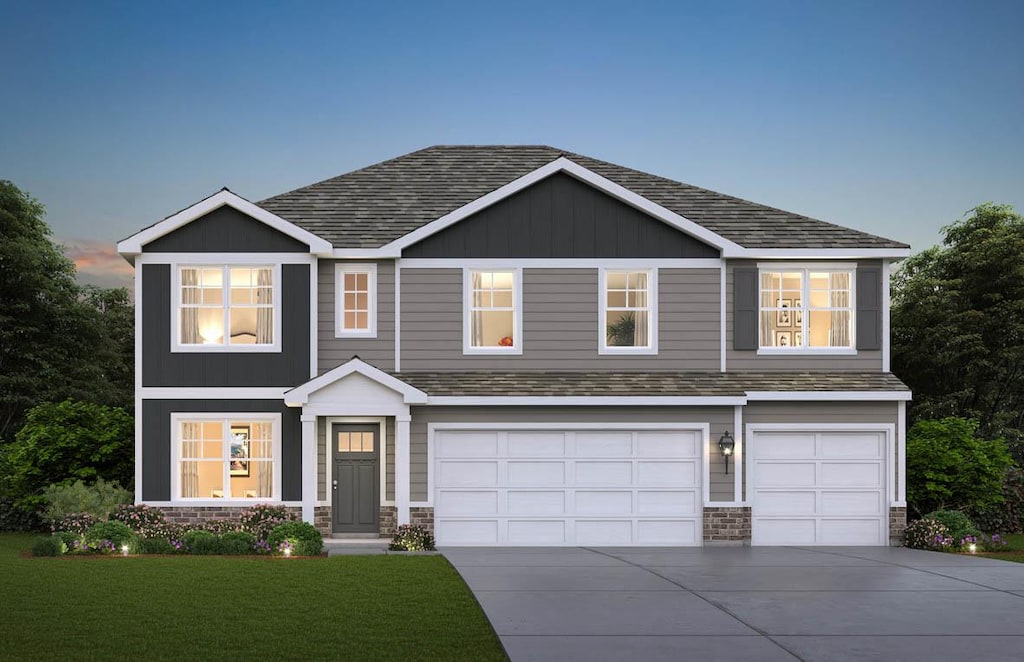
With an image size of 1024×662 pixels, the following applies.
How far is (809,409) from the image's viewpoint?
66.0ft

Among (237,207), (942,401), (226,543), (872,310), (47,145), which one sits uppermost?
(47,145)

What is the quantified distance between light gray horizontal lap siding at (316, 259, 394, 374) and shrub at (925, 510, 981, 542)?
36.3 ft

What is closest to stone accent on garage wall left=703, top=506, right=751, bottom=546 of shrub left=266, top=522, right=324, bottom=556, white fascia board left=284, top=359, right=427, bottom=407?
white fascia board left=284, top=359, right=427, bottom=407

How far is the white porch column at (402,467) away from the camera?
19.3 meters

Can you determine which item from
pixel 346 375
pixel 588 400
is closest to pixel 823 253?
pixel 588 400

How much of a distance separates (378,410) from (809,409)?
8442 millimetres

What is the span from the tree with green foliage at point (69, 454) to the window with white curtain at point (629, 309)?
34.9 feet

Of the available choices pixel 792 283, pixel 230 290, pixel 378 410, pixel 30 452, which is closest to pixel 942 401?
pixel 792 283

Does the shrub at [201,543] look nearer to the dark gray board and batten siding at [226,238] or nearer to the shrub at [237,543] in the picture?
the shrub at [237,543]

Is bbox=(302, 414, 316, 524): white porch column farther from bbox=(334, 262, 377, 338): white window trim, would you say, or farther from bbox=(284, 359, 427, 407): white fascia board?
bbox=(334, 262, 377, 338): white window trim

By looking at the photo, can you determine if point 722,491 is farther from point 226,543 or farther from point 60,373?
point 60,373

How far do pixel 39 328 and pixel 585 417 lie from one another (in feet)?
72.3

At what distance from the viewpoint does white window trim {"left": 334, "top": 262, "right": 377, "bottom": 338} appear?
20.3 meters

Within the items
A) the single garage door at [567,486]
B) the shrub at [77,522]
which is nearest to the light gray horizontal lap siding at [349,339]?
the single garage door at [567,486]
